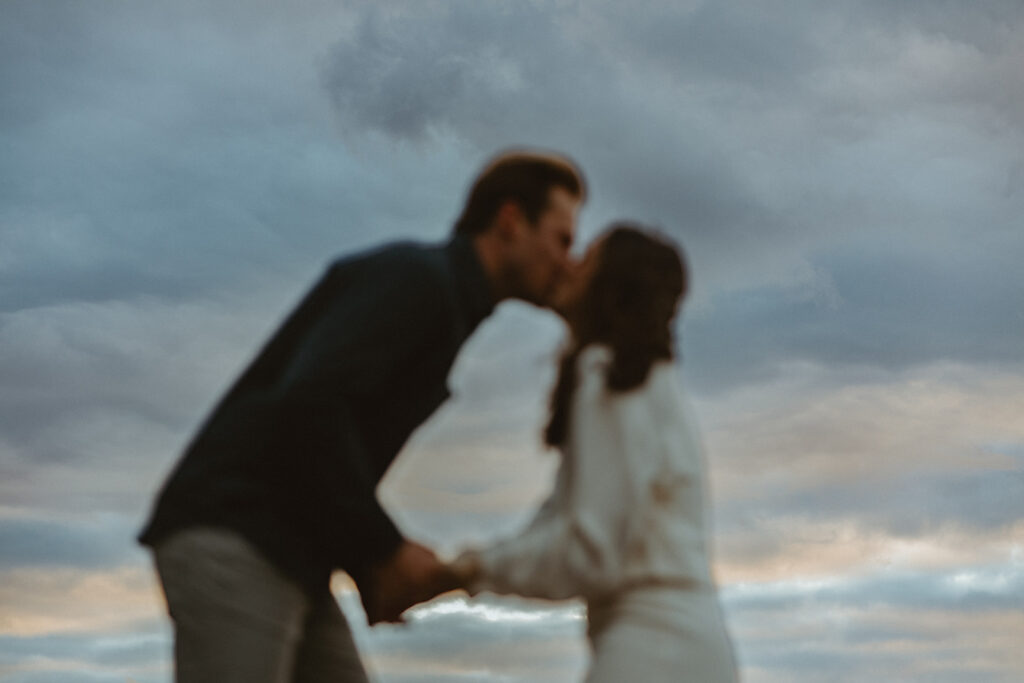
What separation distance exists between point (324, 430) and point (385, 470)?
496mm

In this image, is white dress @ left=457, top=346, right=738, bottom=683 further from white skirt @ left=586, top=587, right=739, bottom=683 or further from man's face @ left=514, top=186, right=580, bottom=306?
man's face @ left=514, top=186, right=580, bottom=306

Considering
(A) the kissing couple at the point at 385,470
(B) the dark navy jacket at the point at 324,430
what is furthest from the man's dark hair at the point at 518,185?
(B) the dark navy jacket at the point at 324,430

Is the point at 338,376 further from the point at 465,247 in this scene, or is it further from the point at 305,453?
the point at 465,247

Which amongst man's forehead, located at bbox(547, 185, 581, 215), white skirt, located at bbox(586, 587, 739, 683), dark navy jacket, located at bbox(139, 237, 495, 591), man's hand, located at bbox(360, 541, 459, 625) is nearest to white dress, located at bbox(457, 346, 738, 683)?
white skirt, located at bbox(586, 587, 739, 683)

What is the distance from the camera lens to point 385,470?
172 inches

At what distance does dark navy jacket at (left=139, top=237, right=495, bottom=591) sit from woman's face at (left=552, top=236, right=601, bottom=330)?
1.45ft

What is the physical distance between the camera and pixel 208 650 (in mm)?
3951

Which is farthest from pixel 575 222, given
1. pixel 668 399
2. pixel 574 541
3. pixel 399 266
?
pixel 574 541

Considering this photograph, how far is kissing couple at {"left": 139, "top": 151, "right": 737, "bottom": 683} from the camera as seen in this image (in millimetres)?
3672

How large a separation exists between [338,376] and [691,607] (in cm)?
123

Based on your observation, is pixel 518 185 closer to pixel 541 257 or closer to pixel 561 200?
pixel 561 200

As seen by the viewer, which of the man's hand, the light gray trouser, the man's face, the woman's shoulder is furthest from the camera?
the man's face

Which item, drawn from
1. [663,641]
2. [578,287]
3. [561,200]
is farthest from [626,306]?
[663,641]

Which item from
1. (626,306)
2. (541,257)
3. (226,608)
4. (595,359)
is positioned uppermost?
(541,257)
